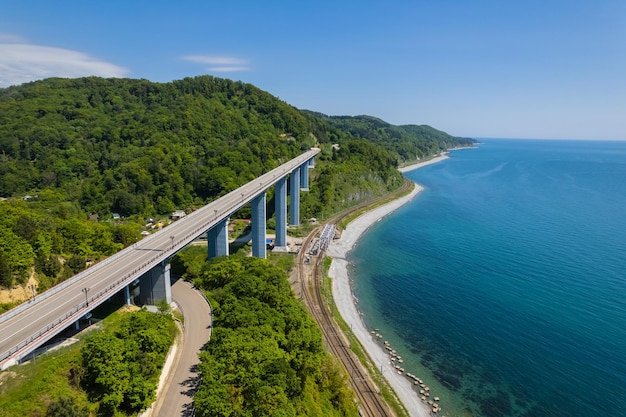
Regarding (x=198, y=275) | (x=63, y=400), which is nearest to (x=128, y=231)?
(x=198, y=275)

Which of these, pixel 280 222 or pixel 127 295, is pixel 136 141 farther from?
pixel 127 295

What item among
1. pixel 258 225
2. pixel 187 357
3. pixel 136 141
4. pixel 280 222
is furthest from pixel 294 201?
pixel 187 357

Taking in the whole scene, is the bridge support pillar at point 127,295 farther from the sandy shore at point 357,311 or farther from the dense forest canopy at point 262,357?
the sandy shore at point 357,311

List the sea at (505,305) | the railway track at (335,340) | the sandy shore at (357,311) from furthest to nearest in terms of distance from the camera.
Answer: the sea at (505,305) < the sandy shore at (357,311) < the railway track at (335,340)

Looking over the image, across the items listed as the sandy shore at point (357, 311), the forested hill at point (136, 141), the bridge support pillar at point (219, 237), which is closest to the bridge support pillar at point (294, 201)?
the sandy shore at point (357, 311)

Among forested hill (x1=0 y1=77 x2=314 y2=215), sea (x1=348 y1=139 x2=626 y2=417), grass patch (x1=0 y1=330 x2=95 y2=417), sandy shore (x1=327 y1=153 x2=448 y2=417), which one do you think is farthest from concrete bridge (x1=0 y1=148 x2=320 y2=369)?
forested hill (x1=0 y1=77 x2=314 y2=215)

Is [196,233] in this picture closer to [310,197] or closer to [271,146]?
[310,197]
